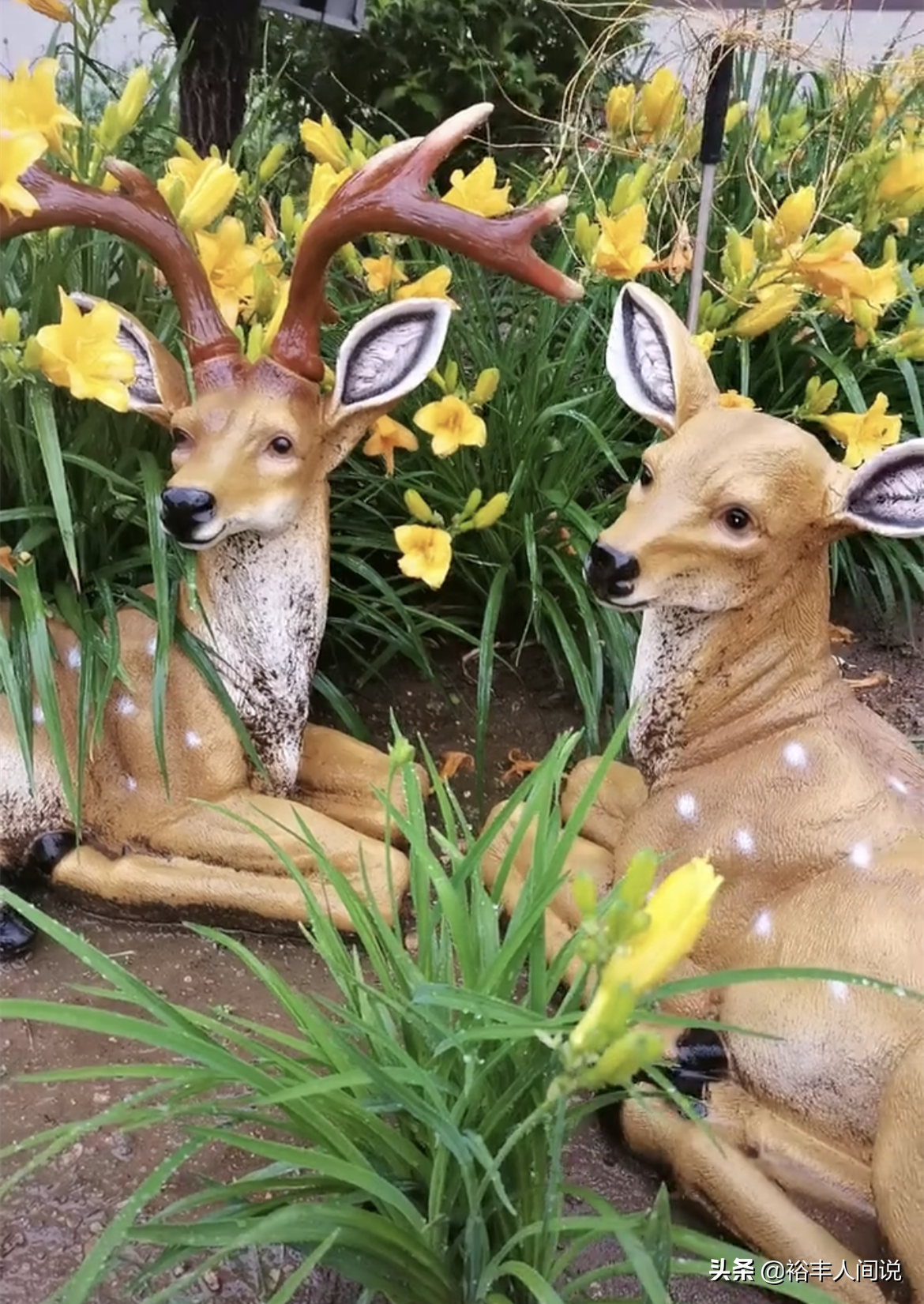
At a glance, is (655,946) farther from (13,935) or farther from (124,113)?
(124,113)

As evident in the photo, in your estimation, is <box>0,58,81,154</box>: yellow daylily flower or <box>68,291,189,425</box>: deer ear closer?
<box>0,58,81,154</box>: yellow daylily flower

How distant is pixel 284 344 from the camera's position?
4.42ft

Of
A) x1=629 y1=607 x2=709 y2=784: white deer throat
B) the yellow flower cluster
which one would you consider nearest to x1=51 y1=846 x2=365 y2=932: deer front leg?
x1=629 y1=607 x2=709 y2=784: white deer throat

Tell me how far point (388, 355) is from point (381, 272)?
42 cm

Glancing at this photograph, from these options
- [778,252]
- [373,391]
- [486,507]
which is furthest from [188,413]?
[778,252]

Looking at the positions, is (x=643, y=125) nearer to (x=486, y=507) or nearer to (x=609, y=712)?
(x=486, y=507)

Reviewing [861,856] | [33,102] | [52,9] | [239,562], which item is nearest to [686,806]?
[861,856]

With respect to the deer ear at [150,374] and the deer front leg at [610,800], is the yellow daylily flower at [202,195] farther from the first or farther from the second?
the deer front leg at [610,800]

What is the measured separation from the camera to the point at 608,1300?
89 centimetres

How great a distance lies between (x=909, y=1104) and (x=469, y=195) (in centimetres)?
124

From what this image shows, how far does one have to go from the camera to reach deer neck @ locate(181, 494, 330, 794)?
4.57 feet

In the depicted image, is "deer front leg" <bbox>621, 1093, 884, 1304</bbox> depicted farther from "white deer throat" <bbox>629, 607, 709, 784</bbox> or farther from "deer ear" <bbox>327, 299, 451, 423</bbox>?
"deer ear" <bbox>327, 299, 451, 423</bbox>

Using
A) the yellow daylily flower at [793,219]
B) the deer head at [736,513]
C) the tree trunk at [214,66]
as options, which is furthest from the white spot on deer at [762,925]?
the tree trunk at [214,66]

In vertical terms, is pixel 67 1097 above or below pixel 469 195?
below
